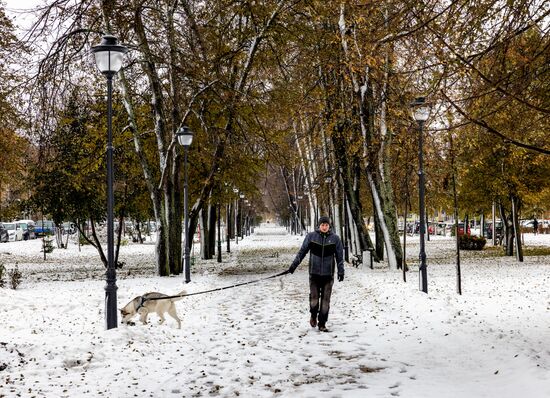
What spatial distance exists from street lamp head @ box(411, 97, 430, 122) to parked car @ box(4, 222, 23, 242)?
57.0 metres

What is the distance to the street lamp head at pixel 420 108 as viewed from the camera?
13.7 metres

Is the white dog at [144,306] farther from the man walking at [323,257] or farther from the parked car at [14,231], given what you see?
the parked car at [14,231]

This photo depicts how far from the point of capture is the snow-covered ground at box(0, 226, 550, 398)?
706 centimetres

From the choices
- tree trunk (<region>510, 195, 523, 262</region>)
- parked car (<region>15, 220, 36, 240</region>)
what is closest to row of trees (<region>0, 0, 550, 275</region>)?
tree trunk (<region>510, 195, 523, 262</region>)

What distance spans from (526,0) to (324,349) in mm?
5679

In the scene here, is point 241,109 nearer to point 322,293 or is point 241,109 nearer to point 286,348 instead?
point 322,293

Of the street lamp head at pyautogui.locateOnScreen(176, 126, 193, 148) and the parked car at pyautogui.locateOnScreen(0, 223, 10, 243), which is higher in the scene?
the street lamp head at pyautogui.locateOnScreen(176, 126, 193, 148)

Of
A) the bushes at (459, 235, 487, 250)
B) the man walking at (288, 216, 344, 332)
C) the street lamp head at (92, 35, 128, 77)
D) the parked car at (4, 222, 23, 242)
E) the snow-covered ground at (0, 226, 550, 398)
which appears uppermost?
the street lamp head at (92, 35, 128, 77)

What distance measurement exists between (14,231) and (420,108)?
58554 millimetres

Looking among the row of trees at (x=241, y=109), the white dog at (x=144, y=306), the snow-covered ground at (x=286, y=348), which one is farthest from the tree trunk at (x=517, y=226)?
the white dog at (x=144, y=306)

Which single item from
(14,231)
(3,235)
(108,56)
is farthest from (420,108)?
(14,231)

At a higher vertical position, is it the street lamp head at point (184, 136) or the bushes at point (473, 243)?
the street lamp head at point (184, 136)

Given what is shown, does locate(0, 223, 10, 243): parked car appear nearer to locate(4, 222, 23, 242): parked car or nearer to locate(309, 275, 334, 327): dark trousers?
locate(4, 222, 23, 242): parked car

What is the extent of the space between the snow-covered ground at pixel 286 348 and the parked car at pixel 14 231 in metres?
52.1
